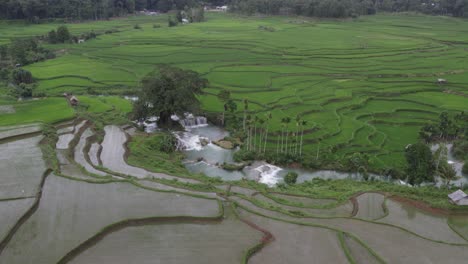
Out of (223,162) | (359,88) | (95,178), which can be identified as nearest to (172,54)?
(359,88)

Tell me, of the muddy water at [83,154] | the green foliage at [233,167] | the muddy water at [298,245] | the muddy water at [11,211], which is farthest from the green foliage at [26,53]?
the muddy water at [298,245]

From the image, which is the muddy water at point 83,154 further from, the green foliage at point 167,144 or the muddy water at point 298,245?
the muddy water at point 298,245

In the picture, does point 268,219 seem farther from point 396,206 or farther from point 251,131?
point 251,131

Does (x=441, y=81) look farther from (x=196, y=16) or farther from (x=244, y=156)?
(x=196, y=16)

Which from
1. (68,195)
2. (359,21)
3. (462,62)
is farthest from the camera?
(359,21)

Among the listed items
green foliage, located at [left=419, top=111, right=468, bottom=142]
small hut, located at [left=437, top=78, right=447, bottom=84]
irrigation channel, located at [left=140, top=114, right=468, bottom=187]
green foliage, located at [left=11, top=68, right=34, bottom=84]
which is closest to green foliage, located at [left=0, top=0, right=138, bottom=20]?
green foliage, located at [left=11, top=68, right=34, bottom=84]

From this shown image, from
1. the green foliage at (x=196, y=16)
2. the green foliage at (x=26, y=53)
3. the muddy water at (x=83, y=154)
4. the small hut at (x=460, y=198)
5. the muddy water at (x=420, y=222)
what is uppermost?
the green foliage at (x=196, y=16)
